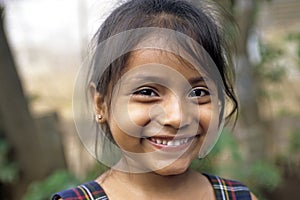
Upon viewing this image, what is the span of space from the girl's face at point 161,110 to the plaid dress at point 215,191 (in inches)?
5.0

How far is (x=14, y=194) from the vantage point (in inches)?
119

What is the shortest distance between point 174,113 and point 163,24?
18 cm

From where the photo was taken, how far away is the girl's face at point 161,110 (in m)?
1.04

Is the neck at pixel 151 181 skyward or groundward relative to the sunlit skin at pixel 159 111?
groundward

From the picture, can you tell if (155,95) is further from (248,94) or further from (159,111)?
(248,94)

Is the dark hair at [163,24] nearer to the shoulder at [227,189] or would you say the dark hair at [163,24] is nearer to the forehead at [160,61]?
the forehead at [160,61]

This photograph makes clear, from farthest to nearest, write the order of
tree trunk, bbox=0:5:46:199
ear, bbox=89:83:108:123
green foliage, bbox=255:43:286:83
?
green foliage, bbox=255:43:286:83 → tree trunk, bbox=0:5:46:199 → ear, bbox=89:83:108:123

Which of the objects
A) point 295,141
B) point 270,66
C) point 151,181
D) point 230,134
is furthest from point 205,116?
point 295,141

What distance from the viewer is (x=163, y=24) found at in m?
1.08

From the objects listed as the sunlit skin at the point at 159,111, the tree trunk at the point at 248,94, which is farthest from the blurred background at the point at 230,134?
the sunlit skin at the point at 159,111

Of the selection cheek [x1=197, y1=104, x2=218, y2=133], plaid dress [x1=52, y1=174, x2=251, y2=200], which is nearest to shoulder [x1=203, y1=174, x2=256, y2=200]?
plaid dress [x1=52, y1=174, x2=251, y2=200]

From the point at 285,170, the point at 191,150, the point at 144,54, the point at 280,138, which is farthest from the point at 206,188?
the point at 280,138

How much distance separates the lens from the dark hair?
1091 millimetres

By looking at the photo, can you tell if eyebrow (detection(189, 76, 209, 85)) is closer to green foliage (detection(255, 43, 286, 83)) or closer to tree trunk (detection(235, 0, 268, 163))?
tree trunk (detection(235, 0, 268, 163))
